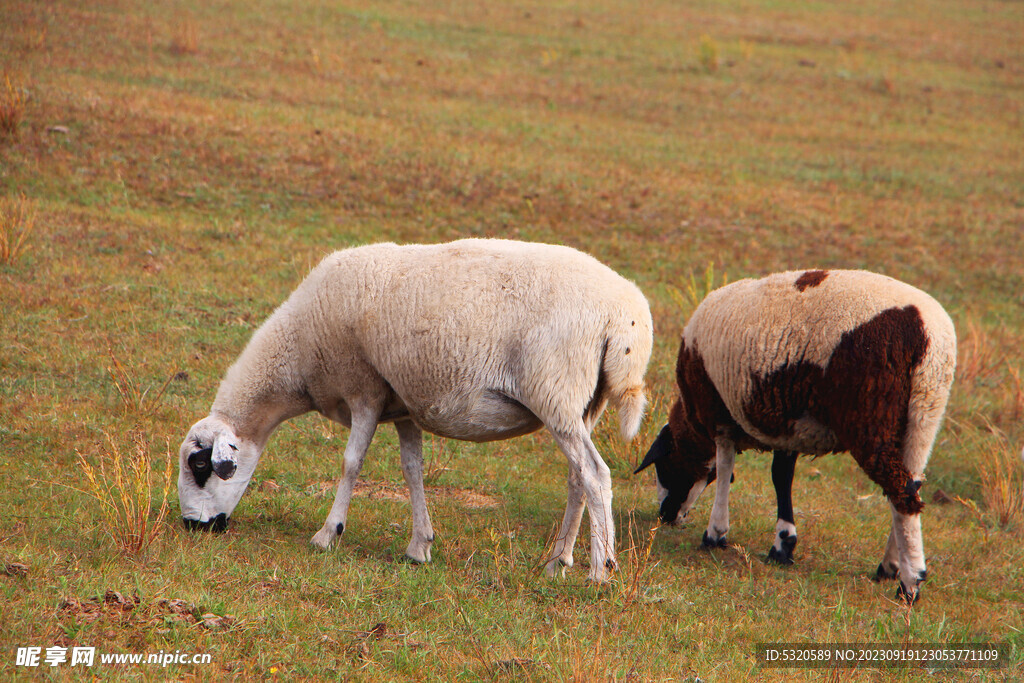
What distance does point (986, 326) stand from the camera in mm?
12102

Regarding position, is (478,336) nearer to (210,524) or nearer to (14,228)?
(210,524)

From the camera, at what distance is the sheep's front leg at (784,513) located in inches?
257

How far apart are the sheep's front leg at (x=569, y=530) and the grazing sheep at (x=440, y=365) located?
→ 0.01 m

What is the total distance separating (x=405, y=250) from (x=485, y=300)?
0.79 meters

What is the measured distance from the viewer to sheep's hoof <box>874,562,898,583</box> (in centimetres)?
627

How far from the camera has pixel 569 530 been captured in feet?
18.3

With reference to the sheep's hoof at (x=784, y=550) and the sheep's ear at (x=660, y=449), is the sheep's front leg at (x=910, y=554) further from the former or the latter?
the sheep's ear at (x=660, y=449)

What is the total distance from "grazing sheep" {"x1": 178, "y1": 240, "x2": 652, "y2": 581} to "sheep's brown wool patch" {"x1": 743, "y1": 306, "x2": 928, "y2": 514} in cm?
130

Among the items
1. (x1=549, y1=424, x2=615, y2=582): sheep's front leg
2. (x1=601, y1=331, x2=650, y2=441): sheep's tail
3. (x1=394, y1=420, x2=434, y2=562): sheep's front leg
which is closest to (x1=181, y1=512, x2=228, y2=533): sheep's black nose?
(x1=394, y1=420, x2=434, y2=562): sheep's front leg

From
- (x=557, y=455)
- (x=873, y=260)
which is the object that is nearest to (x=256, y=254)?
(x=557, y=455)

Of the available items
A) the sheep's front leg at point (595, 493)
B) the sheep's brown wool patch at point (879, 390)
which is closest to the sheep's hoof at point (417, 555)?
the sheep's front leg at point (595, 493)

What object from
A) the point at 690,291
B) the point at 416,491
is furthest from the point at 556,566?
the point at 690,291

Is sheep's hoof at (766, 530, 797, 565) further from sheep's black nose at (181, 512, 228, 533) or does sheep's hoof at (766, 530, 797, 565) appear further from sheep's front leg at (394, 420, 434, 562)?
sheep's black nose at (181, 512, 228, 533)

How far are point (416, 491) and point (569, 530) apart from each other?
1.00m
